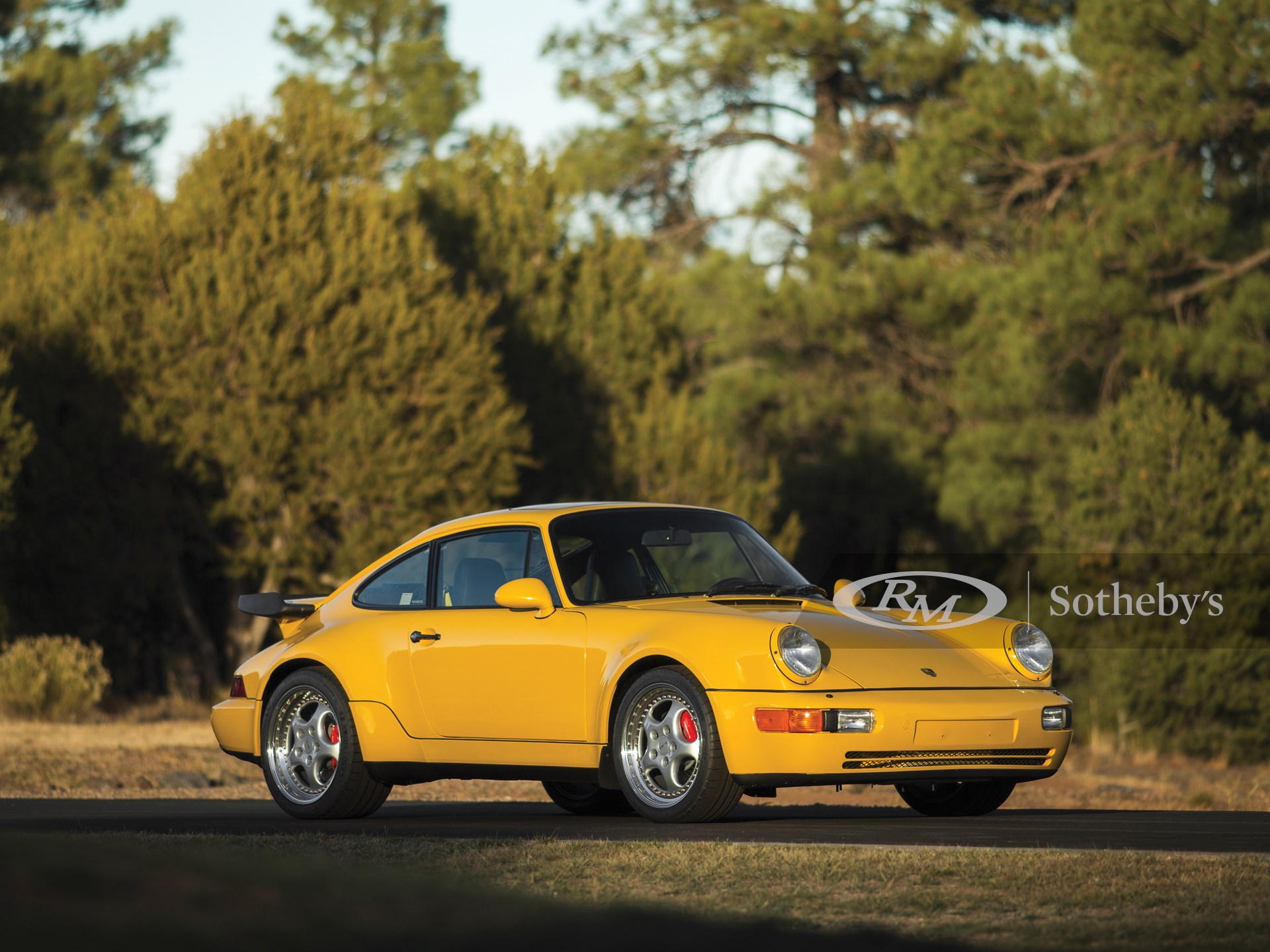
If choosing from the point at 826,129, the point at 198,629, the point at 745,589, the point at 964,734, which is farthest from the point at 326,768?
the point at 826,129

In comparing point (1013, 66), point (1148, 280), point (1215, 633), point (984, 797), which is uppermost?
point (1013, 66)

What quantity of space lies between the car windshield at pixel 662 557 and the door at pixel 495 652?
0.64ft

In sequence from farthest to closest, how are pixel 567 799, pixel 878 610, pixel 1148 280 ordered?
1. pixel 1148 280
2. pixel 567 799
3. pixel 878 610

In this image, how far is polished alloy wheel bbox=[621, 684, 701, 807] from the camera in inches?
360

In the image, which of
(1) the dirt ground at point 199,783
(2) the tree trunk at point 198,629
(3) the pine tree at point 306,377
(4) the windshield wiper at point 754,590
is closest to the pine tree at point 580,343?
(3) the pine tree at point 306,377

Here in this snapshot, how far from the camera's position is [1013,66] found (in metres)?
34.0

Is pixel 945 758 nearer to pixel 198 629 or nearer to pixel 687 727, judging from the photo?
pixel 687 727

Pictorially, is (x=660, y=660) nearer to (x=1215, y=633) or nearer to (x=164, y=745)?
(x=164, y=745)

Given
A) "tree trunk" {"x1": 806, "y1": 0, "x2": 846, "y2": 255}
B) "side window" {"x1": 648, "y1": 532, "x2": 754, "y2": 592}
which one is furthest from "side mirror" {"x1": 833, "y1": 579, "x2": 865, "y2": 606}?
"tree trunk" {"x1": 806, "y1": 0, "x2": 846, "y2": 255}

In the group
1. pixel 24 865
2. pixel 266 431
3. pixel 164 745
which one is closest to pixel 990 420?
pixel 266 431

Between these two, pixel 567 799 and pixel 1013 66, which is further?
pixel 1013 66

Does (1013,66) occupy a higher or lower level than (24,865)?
higher

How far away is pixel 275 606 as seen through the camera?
36.0ft

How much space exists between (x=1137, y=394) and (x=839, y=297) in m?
9.34
